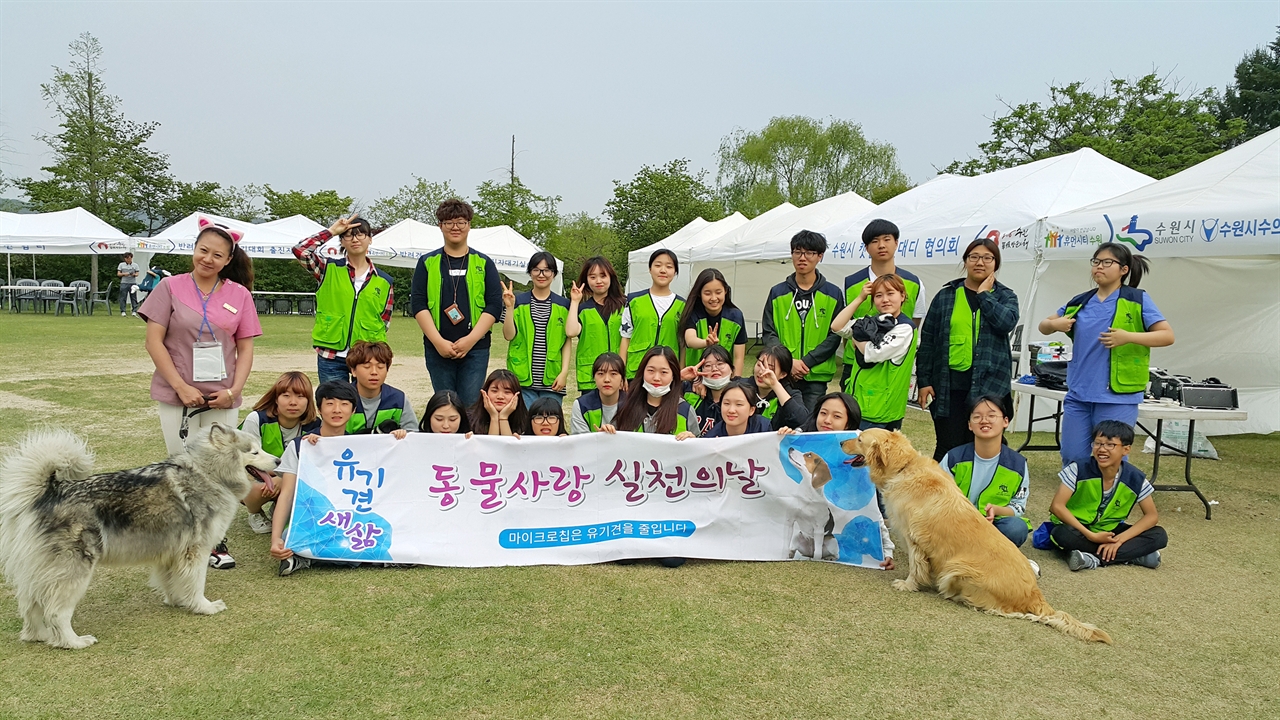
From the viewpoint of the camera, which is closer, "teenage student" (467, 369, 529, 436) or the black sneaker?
the black sneaker

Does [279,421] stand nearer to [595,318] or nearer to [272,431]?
[272,431]

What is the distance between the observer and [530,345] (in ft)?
18.6

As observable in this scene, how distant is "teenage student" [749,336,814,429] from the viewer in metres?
4.79

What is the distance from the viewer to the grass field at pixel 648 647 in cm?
277

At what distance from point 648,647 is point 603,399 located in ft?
6.58

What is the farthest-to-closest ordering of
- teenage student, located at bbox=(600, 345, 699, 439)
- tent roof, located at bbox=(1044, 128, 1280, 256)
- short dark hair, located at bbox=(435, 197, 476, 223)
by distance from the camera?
tent roof, located at bbox=(1044, 128, 1280, 256)
short dark hair, located at bbox=(435, 197, 476, 223)
teenage student, located at bbox=(600, 345, 699, 439)

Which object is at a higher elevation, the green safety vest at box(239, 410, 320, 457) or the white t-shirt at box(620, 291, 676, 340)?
the white t-shirt at box(620, 291, 676, 340)

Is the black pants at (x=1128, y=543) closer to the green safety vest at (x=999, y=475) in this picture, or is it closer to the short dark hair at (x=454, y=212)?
the green safety vest at (x=999, y=475)

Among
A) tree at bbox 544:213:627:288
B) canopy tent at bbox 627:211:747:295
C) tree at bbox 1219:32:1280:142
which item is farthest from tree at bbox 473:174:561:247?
tree at bbox 1219:32:1280:142

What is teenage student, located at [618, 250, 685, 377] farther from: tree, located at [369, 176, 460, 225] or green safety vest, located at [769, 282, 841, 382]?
tree, located at [369, 176, 460, 225]

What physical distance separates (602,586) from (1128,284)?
414cm

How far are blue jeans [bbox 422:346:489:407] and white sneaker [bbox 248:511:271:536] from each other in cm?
139

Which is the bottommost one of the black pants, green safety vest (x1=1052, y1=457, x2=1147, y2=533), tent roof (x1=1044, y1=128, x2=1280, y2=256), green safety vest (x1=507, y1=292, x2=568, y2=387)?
the black pants

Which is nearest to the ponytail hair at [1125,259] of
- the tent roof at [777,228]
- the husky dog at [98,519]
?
the husky dog at [98,519]
